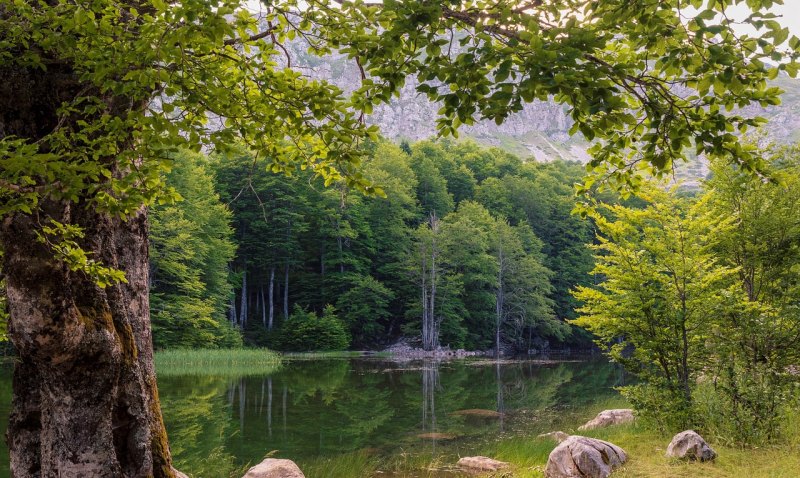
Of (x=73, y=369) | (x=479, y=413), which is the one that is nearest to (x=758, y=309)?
(x=479, y=413)

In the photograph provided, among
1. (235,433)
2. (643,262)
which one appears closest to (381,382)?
(235,433)

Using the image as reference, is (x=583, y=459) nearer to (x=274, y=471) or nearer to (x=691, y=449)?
(x=691, y=449)

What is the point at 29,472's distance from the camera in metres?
4.36

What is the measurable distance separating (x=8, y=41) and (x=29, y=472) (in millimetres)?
3160

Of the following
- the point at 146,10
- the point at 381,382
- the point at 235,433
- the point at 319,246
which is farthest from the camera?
the point at 319,246

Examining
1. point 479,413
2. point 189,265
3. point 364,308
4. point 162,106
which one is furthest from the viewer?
point 364,308

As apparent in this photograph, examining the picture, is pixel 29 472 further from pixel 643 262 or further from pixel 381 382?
pixel 381 382

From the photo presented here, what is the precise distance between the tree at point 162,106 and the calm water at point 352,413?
237 inches

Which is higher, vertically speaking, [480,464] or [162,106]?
[162,106]

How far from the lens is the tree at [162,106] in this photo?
3.10 meters

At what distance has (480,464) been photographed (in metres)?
10.0

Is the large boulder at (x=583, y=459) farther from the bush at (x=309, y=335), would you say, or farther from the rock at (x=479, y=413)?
the bush at (x=309, y=335)

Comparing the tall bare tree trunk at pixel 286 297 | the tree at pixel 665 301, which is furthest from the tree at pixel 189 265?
the tree at pixel 665 301

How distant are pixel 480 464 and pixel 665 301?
14.6ft
